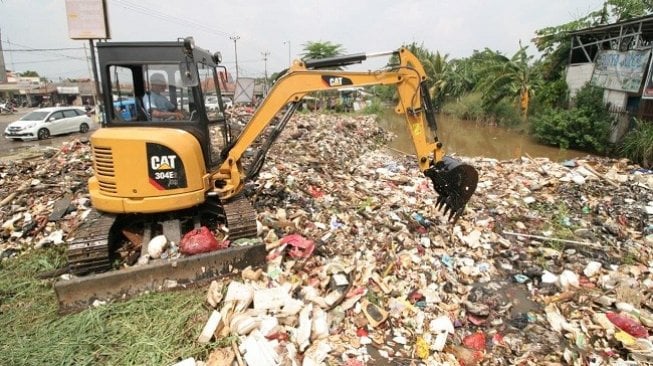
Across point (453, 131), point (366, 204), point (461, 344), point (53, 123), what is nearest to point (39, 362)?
point (461, 344)

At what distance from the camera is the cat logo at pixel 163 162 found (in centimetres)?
392

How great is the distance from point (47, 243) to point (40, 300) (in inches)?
52.0

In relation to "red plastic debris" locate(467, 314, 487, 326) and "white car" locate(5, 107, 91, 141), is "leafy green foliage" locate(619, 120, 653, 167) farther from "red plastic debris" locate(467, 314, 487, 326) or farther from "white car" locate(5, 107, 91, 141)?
"white car" locate(5, 107, 91, 141)

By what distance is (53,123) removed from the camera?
16.0m

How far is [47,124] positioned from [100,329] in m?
16.3

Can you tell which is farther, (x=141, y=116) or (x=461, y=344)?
(x=141, y=116)

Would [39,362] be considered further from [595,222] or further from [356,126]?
[356,126]

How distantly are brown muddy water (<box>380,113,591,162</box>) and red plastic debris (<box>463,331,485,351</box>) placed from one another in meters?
10.0

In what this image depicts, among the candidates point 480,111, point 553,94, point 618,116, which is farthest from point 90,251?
point 480,111

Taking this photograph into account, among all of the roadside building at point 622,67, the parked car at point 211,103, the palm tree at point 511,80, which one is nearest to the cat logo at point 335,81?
the parked car at point 211,103

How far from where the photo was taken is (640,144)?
11.4 meters

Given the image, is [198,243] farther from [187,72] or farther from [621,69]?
[621,69]

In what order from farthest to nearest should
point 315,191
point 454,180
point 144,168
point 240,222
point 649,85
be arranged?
point 649,85, point 315,191, point 454,180, point 240,222, point 144,168

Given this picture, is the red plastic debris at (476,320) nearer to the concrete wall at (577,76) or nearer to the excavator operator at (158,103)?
the excavator operator at (158,103)
